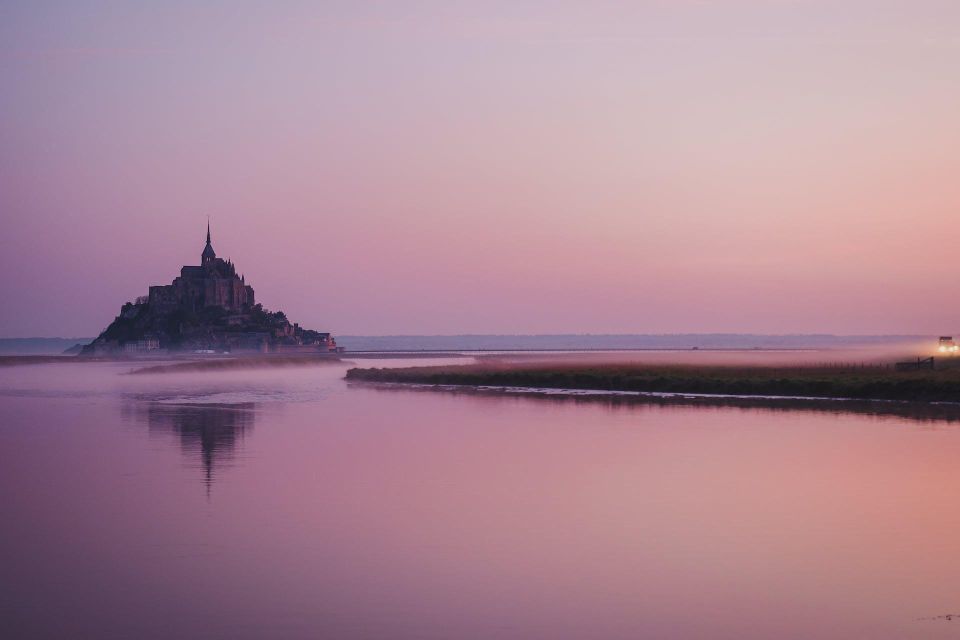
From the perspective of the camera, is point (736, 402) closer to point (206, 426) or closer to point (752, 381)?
point (752, 381)

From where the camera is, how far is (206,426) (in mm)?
39969

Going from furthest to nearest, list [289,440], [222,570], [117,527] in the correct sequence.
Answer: [289,440], [117,527], [222,570]

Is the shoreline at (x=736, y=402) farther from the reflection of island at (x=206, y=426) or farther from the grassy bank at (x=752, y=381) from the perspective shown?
the reflection of island at (x=206, y=426)

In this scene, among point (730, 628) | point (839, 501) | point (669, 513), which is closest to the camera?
point (730, 628)

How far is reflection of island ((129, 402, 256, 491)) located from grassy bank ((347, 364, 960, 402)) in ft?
67.5

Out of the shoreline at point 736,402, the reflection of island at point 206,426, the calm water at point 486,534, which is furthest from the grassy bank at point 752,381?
the reflection of island at point 206,426

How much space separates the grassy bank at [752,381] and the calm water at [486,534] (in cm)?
1335

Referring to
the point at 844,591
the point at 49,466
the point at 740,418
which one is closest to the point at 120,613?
the point at 844,591

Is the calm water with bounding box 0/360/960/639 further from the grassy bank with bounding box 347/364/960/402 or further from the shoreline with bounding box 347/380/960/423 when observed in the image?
the grassy bank with bounding box 347/364/960/402

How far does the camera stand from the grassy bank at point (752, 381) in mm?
48562

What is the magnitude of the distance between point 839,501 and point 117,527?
13.8m

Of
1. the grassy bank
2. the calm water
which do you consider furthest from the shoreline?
the calm water

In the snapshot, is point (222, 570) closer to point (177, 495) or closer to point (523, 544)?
point (523, 544)

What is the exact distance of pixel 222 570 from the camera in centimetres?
1542
